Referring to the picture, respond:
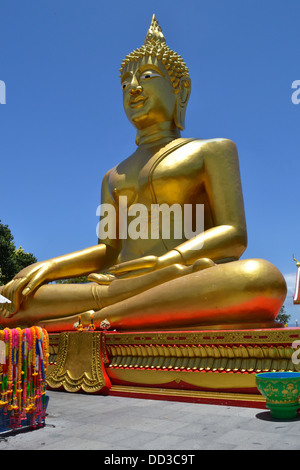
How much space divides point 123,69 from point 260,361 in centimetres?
513

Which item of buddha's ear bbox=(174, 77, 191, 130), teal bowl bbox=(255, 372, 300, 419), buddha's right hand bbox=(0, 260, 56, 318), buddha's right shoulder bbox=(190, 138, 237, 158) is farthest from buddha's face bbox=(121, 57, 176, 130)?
teal bowl bbox=(255, 372, 300, 419)

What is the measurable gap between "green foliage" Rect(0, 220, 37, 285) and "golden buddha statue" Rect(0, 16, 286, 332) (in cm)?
1259

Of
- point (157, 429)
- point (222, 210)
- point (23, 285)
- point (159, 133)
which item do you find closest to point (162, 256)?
point (222, 210)

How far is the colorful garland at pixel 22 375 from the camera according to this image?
3.17 metres

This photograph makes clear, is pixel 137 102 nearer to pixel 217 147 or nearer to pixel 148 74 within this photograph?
pixel 148 74

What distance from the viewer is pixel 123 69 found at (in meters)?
7.16

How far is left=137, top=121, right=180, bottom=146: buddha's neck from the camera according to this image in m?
6.99

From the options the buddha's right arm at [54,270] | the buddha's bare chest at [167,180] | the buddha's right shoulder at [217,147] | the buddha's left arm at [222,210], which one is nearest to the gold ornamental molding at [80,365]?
the buddha's right arm at [54,270]

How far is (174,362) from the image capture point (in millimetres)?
4578

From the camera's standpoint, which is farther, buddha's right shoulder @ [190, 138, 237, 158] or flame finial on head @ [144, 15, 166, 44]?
flame finial on head @ [144, 15, 166, 44]

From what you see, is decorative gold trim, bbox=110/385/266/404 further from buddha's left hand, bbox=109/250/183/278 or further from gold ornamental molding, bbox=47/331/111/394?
buddha's left hand, bbox=109/250/183/278

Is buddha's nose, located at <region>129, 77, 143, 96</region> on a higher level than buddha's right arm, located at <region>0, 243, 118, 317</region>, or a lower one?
higher
